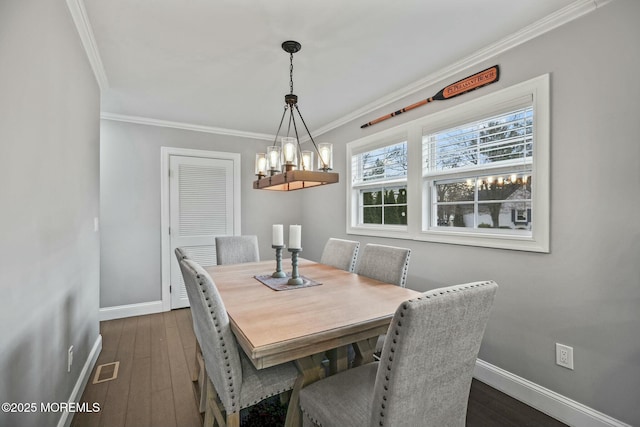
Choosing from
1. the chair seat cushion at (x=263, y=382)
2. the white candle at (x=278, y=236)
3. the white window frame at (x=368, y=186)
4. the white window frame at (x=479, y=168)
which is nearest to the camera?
the chair seat cushion at (x=263, y=382)

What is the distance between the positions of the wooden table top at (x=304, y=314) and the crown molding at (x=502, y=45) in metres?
1.82

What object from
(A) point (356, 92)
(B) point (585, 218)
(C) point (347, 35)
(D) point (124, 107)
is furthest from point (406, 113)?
(D) point (124, 107)

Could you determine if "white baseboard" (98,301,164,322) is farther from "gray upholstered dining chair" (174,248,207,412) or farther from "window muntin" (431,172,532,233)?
"window muntin" (431,172,532,233)

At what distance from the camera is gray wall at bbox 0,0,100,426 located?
1.09 meters

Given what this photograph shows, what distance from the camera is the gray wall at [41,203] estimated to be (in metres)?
1.09

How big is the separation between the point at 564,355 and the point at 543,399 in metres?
0.33

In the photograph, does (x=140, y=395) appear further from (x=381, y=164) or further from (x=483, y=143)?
(x=483, y=143)

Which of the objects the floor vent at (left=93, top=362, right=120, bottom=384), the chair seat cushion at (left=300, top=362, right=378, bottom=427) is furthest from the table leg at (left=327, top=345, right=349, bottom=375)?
the floor vent at (left=93, top=362, right=120, bottom=384)

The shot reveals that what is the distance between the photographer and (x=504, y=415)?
185 cm

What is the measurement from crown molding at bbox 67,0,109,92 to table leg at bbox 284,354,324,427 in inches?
91.8

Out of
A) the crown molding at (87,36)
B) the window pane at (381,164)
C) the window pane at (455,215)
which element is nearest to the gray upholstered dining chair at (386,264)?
the window pane at (455,215)

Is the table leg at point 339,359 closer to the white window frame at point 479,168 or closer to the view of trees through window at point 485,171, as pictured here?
the white window frame at point 479,168

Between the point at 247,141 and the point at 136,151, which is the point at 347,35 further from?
the point at 136,151

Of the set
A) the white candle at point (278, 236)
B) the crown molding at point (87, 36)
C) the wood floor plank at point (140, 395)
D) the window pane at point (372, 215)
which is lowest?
the wood floor plank at point (140, 395)
